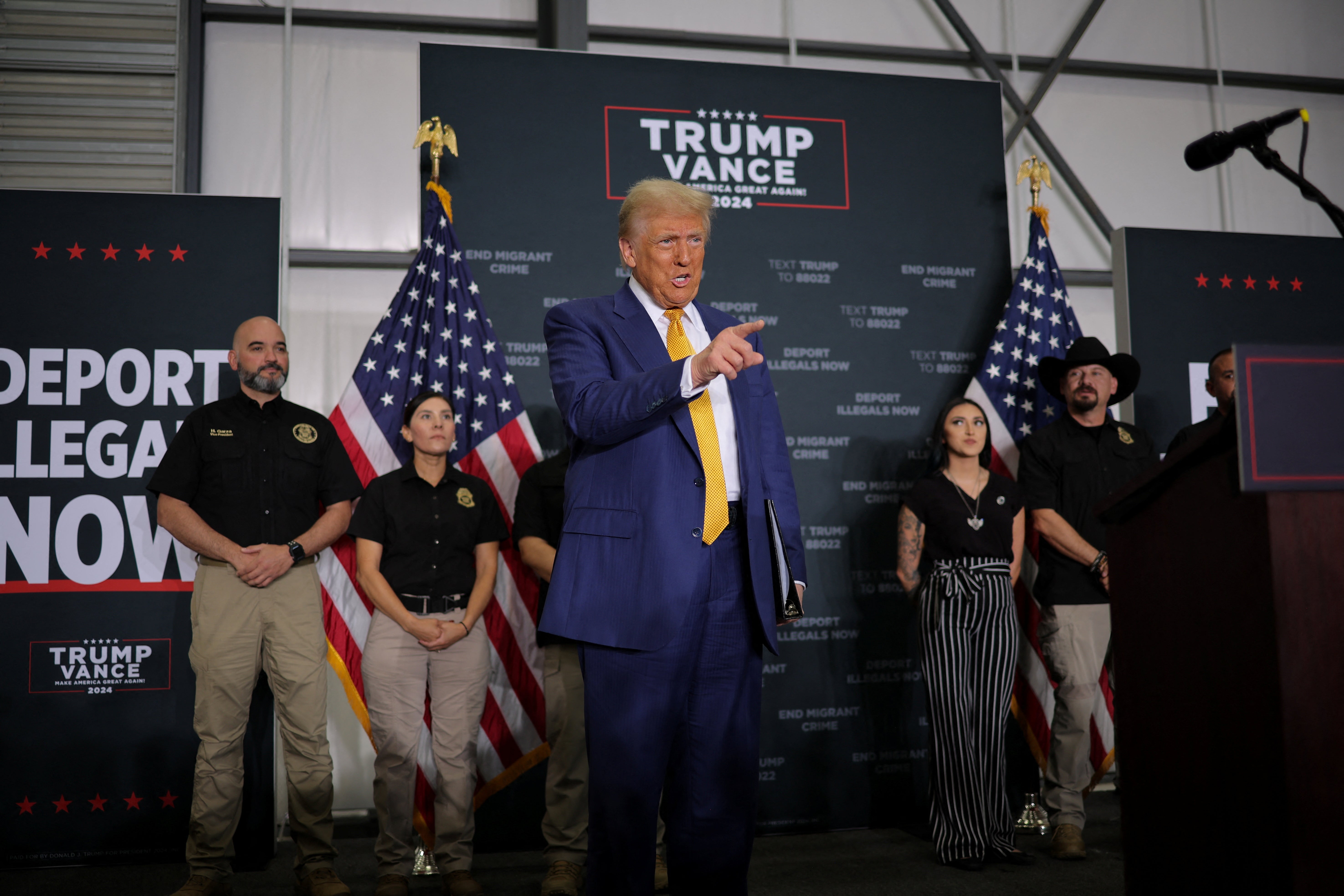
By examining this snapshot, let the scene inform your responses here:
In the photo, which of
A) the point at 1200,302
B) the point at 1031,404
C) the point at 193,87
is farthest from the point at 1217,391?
the point at 193,87

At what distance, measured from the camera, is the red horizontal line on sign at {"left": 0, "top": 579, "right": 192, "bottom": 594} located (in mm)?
3818

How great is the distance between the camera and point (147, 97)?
214 inches

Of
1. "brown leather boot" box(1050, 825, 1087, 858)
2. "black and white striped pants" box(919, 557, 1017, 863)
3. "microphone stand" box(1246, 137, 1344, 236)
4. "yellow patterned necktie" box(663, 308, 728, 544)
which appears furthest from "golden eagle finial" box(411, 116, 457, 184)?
"brown leather boot" box(1050, 825, 1087, 858)

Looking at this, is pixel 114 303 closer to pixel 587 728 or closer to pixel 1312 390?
pixel 587 728

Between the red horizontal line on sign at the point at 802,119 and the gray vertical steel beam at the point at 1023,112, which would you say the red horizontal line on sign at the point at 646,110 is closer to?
the red horizontal line on sign at the point at 802,119

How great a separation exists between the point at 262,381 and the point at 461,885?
188 cm

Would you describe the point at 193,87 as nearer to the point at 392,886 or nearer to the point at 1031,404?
the point at 392,886

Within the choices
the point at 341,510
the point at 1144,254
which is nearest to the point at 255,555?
the point at 341,510

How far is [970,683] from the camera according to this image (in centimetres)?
372

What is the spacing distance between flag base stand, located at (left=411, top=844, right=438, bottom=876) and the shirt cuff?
2.61m

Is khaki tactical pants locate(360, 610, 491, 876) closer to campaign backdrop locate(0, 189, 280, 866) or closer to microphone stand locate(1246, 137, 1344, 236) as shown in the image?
campaign backdrop locate(0, 189, 280, 866)

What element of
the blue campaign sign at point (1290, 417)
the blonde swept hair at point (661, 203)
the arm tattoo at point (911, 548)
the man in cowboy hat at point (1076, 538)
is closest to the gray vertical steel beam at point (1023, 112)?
the man in cowboy hat at point (1076, 538)

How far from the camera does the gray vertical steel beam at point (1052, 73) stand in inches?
246

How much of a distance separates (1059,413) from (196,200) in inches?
146
